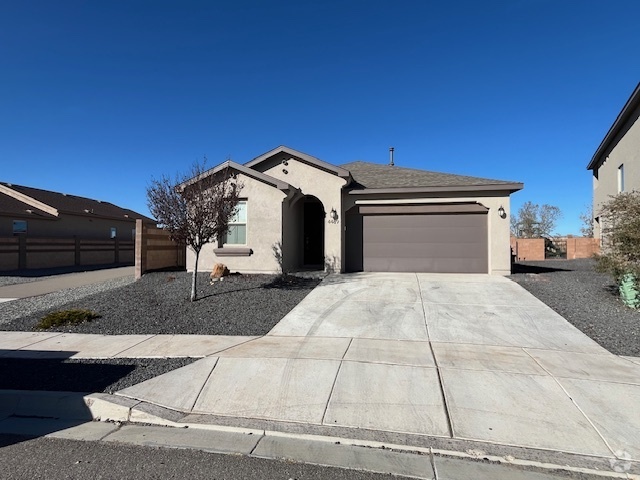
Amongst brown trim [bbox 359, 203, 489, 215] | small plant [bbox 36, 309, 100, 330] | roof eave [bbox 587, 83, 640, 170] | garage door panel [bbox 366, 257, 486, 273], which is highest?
roof eave [bbox 587, 83, 640, 170]

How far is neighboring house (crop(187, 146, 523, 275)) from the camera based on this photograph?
12.8 m

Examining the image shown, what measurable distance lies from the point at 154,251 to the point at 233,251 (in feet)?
10.4

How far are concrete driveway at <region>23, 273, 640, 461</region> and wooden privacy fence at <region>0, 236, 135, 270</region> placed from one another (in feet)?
56.0

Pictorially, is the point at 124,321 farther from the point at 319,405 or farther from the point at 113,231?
the point at 113,231

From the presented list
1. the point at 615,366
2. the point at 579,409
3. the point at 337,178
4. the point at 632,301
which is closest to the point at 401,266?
the point at 337,178

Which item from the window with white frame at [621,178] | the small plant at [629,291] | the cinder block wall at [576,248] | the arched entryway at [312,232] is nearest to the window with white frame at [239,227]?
the arched entryway at [312,232]

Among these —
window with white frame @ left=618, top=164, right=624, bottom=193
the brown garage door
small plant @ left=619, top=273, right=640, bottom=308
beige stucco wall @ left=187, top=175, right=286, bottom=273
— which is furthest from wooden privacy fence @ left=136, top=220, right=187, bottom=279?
window with white frame @ left=618, top=164, right=624, bottom=193

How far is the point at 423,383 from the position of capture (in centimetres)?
490

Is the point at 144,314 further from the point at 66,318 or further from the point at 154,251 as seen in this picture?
the point at 154,251

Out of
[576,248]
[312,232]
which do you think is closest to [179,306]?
[312,232]

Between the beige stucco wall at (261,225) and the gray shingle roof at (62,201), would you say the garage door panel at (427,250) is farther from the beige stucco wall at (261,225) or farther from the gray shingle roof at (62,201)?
the gray shingle roof at (62,201)

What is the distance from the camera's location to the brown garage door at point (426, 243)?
13.7 meters

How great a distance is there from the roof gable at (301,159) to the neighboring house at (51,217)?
10.1m

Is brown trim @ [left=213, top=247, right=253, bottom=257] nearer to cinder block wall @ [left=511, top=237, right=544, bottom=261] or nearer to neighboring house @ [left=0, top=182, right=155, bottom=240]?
neighboring house @ [left=0, top=182, right=155, bottom=240]
